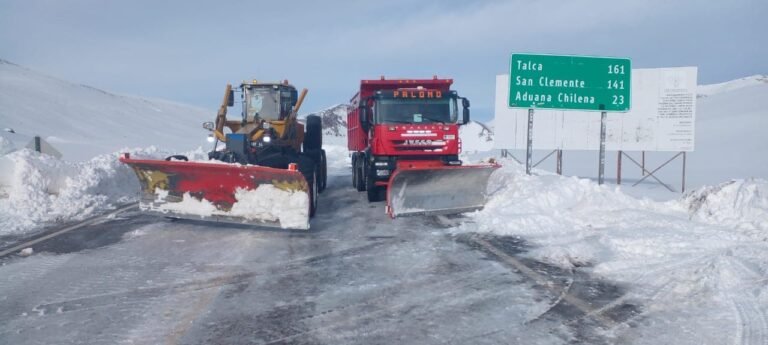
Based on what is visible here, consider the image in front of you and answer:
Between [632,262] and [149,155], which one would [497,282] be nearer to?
[632,262]

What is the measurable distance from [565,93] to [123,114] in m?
60.3

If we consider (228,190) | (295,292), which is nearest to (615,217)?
(295,292)

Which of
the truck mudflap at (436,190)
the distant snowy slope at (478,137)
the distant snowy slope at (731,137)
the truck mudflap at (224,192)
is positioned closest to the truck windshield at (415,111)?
the truck mudflap at (436,190)

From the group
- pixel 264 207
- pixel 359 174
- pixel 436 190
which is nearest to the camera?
pixel 264 207

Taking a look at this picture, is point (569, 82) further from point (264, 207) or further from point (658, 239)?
point (264, 207)

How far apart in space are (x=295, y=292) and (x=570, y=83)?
10105 mm

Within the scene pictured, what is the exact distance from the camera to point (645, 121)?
1802 centimetres

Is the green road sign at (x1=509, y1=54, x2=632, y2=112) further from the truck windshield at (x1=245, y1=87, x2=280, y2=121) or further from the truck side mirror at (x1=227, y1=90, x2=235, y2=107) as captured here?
the truck side mirror at (x1=227, y1=90, x2=235, y2=107)

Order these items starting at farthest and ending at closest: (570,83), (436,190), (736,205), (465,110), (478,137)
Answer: (478,137)
(570,83)
(465,110)
(436,190)
(736,205)

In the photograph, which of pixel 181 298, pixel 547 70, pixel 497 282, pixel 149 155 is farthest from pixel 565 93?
pixel 149 155

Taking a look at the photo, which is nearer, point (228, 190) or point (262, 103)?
point (228, 190)

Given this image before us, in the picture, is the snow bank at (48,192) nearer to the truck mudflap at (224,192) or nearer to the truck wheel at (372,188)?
the truck mudflap at (224,192)

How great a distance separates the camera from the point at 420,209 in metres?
11.3

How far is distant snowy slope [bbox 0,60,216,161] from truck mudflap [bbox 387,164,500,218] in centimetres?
2384
